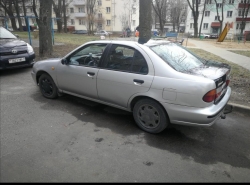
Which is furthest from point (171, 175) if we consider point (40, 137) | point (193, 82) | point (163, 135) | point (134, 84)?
point (40, 137)

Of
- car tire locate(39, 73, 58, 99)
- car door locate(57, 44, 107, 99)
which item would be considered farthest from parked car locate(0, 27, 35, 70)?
car door locate(57, 44, 107, 99)

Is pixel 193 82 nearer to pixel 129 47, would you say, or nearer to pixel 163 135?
pixel 163 135

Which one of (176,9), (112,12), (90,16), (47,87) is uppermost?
(176,9)

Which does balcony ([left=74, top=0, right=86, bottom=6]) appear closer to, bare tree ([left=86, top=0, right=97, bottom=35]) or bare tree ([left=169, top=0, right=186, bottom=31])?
bare tree ([left=86, top=0, right=97, bottom=35])

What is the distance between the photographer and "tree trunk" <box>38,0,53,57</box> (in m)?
8.56

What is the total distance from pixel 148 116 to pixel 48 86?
107 inches

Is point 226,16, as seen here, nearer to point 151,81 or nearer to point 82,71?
point 82,71

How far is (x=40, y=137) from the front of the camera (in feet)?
10.4

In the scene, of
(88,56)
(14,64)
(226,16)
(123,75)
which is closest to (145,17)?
(88,56)

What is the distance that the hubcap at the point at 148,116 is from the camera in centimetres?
325

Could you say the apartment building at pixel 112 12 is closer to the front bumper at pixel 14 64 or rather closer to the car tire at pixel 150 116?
the front bumper at pixel 14 64

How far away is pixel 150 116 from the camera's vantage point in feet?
10.8

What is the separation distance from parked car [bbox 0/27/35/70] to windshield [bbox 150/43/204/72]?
5.36 meters

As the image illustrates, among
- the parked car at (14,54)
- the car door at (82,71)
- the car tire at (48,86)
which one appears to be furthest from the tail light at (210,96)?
the parked car at (14,54)
